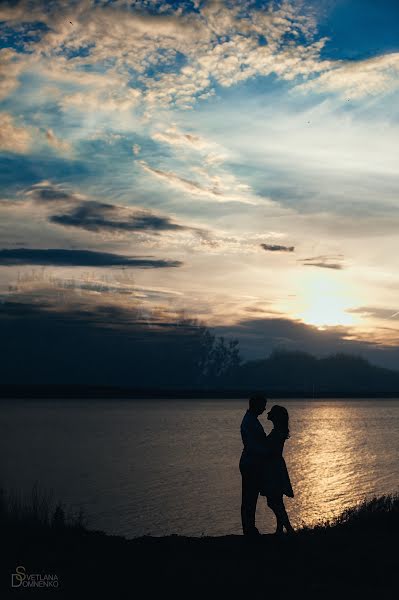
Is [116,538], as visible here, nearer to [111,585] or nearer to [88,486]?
[111,585]

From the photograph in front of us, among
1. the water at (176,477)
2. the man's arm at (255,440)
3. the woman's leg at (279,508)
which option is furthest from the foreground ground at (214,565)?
the water at (176,477)

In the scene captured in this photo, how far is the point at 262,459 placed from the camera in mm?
11352

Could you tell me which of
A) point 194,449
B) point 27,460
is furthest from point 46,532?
point 194,449

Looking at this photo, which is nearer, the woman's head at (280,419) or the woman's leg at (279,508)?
the woman's head at (280,419)

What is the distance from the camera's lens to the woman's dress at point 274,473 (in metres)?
11.4

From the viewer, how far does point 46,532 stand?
588 inches

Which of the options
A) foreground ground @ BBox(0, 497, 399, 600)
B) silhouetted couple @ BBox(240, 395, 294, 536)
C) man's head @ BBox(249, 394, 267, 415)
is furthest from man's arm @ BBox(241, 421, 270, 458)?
foreground ground @ BBox(0, 497, 399, 600)

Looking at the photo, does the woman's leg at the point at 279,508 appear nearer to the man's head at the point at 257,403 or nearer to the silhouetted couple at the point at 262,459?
the silhouetted couple at the point at 262,459

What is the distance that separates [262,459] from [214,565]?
81.0 inches

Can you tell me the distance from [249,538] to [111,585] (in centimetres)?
330

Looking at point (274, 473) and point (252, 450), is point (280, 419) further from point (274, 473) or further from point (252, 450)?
point (274, 473)

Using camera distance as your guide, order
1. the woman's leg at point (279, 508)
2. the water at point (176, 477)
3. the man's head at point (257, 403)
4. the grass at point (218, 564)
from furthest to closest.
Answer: the water at point (176, 477), the woman's leg at point (279, 508), the man's head at point (257, 403), the grass at point (218, 564)

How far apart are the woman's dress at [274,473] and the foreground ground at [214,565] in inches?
41.9

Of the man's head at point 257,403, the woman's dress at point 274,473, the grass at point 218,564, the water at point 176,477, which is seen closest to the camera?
the grass at point 218,564
